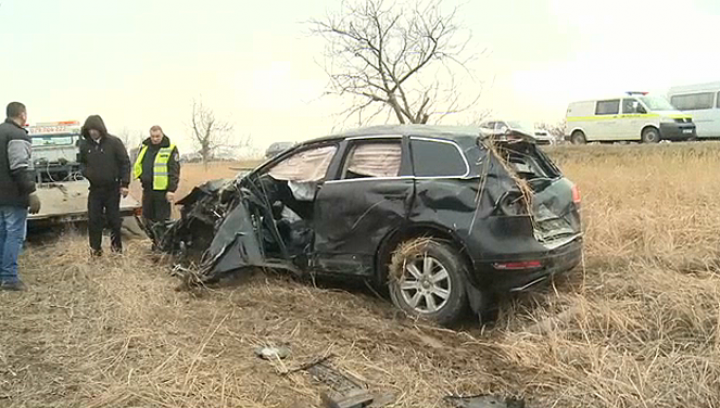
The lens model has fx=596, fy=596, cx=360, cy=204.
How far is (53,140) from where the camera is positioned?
1066 cm

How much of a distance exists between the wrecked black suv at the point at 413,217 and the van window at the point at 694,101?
1531cm

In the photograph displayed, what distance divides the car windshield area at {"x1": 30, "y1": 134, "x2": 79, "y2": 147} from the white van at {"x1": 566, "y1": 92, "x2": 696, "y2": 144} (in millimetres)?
14426

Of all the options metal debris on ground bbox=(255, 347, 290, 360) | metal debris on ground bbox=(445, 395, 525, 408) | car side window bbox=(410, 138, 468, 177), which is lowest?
metal debris on ground bbox=(255, 347, 290, 360)

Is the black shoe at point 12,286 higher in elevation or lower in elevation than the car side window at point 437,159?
lower

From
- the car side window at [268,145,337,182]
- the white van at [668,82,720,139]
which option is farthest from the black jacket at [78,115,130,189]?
the white van at [668,82,720,139]

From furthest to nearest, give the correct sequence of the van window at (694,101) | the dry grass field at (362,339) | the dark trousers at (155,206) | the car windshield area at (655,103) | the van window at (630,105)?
the van window at (694,101) < the van window at (630,105) < the car windshield area at (655,103) < the dark trousers at (155,206) < the dry grass field at (362,339)

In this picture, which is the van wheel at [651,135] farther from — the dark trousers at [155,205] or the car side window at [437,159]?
the car side window at [437,159]

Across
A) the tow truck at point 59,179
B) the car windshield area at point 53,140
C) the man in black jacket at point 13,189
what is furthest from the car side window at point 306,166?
the car windshield area at point 53,140

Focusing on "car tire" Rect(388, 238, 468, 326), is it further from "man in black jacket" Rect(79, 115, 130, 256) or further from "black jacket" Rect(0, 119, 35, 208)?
"man in black jacket" Rect(79, 115, 130, 256)

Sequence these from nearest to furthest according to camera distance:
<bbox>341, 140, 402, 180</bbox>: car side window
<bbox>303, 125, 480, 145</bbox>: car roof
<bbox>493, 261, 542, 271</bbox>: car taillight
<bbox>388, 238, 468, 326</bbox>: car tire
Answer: <bbox>493, 261, 542, 271</bbox>: car taillight < <bbox>388, 238, 468, 326</bbox>: car tire < <bbox>303, 125, 480, 145</bbox>: car roof < <bbox>341, 140, 402, 180</bbox>: car side window

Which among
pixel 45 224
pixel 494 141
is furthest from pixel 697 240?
pixel 45 224

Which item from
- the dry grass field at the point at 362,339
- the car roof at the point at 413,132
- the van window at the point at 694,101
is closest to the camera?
the dry grass field at the point at 362,339

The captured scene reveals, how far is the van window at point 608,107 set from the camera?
57.5ft

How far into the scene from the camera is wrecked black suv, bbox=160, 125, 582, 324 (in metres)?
4.31
